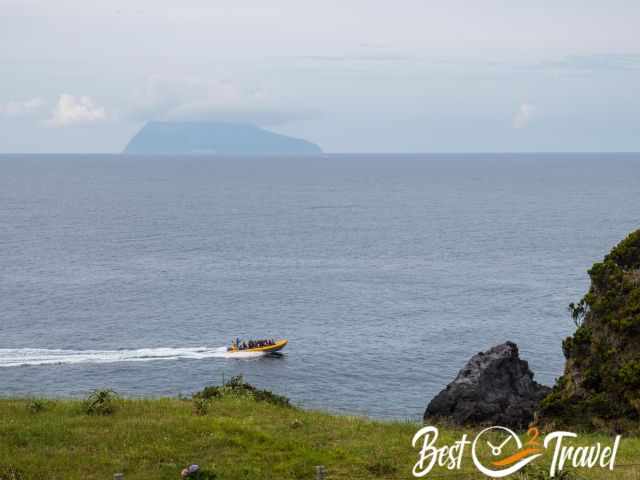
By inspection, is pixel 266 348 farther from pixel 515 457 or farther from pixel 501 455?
pixel 515 457

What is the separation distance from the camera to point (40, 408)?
30.3 metres

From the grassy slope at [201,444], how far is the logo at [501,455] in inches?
17.6

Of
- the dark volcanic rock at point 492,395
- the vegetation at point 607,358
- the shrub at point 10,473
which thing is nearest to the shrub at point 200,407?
the shrub at point 10,473

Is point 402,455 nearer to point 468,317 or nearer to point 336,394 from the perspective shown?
point 336,394

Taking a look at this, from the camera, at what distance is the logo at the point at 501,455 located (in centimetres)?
2345

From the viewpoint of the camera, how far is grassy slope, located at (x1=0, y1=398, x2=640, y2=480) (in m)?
23.9

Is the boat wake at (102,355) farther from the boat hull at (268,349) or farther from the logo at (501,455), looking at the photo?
the logo at (501,455)

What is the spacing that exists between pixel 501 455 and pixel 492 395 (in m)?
20.5

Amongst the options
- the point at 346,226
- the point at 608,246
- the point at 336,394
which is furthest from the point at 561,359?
the point at 346,226

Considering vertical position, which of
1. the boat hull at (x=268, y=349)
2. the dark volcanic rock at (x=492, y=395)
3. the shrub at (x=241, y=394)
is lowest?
the boat hull at (x=268, y=349)

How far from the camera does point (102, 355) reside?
262 ft

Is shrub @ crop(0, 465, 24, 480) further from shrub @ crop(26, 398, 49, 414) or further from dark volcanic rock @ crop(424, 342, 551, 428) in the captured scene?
dark volcanic rock @ crop(424, 342, 551, 428)

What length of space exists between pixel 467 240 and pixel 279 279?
55152mm

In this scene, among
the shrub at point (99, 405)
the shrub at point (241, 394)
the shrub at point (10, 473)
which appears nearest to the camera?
the shrub at point (10, 473)
